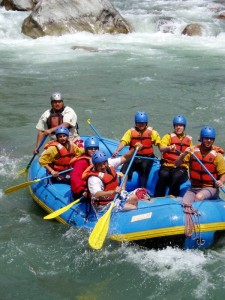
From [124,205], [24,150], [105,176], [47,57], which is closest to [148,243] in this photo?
[124,205]

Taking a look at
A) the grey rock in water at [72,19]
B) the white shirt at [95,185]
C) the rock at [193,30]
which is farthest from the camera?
the rock at [193,30]

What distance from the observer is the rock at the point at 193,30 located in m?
19.1

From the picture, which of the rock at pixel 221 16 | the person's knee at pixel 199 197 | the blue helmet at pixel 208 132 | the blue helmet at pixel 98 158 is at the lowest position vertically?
the person's knee at pixel 199 197

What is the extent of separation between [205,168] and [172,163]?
2.68 feet

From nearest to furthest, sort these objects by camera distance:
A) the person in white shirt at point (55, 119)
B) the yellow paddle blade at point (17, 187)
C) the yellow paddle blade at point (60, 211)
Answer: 1. the yellow paddle blade at point (60, 211)
2. the yellow paddle blade at point (17, 187)
3. the person in white shirt at point (55, 119)

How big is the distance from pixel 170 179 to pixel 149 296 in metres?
1.79

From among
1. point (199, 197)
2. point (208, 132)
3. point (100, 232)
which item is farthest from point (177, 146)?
point (100, 232)

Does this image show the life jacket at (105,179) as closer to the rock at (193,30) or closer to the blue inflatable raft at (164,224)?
the blue inflatable raft at (164,224)

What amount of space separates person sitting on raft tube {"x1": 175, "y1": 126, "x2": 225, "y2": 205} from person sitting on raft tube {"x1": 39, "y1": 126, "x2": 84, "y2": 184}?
1596 millimetres

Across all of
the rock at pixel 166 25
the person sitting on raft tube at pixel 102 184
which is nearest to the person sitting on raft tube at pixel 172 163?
the person sitting on raft tube at pixel 102 184

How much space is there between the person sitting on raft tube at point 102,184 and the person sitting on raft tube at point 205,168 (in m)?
0.71

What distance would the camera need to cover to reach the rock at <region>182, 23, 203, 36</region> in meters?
19.1

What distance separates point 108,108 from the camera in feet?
38.0

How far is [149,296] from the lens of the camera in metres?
5.07
